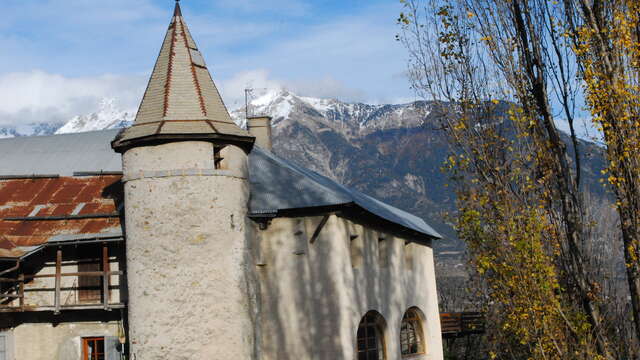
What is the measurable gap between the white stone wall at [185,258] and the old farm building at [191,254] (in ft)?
0.10

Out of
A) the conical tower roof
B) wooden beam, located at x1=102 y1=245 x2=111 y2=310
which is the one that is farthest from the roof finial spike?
wooden beam, located at x1=102 y1=245 x2=111 y2=310

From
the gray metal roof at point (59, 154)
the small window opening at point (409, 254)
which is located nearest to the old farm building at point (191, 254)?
the small window opening at point (409, 254)

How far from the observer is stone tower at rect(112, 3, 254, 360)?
65.1 ft

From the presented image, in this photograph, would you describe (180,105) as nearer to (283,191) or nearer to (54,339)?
(283,191)

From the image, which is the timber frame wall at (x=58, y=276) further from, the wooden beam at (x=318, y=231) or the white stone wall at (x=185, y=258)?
the wooden beam at (x=318, y=231)

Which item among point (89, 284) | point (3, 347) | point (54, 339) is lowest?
point (3, 347)

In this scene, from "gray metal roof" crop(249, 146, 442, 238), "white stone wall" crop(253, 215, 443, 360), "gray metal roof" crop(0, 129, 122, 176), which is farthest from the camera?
"gray metal roof" crop(0, 129, 122, 176)

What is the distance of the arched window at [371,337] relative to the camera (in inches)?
936

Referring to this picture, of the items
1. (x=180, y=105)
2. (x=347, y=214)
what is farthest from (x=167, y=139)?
(x=347, y=214)

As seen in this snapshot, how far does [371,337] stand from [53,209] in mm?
10560

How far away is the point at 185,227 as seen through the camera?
2020cm

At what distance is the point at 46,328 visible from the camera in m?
23.7

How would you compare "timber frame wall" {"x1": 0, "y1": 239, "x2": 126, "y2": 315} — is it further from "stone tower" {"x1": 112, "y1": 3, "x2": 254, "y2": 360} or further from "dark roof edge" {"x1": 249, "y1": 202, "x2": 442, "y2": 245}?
"dark roof edge" {"x1": 249, "y1": 202, "x2": 442, "y2": 245}

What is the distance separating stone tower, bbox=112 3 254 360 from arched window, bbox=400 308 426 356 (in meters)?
7.67
